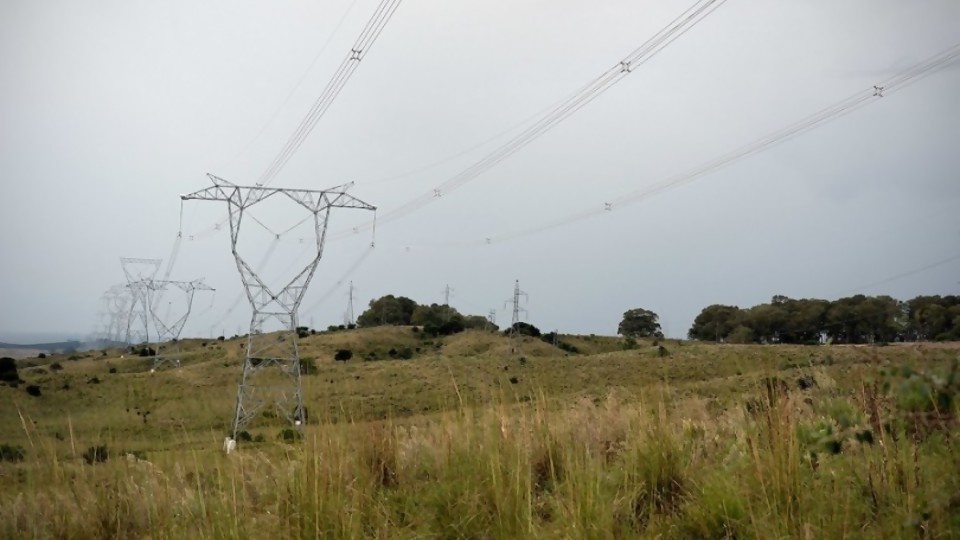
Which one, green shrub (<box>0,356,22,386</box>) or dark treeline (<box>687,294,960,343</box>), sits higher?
dark treeline (<box>687,294,960,343</box>)

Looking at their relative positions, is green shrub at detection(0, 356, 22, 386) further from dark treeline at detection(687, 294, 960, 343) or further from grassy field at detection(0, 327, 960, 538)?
dark treeline at detection(687, 294, 960, 343)

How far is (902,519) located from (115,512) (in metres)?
6.71

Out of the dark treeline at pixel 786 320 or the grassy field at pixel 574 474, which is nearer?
the grassy field at pixel 574 474

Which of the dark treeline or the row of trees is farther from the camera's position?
the row of trees

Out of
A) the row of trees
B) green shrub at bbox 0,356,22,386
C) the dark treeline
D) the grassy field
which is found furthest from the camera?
the row of trees

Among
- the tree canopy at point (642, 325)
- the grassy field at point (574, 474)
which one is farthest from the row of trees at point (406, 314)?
the grassy field at point (574, 474)

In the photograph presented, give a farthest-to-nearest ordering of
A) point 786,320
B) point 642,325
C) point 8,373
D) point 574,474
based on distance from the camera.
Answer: point 642,325 → point 786,320 → point 8,373 → point 574,474

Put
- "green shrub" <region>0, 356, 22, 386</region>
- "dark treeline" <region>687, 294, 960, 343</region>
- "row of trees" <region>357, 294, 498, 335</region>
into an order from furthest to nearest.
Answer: "row of trees" <region>357, 294, 498, 335</region>
"dark treeline" <region>687, 294, 960, 343</region>
"green shrub" <region>0, 356, 22, 386</region>

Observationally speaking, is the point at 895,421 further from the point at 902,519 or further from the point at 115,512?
the point at 115,512

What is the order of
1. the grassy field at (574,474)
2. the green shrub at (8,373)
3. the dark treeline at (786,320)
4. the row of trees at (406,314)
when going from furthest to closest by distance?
1. the row of trees at (406,314)
2. the dark treeline at (786,320)
3. the green shrub at (8,373)
4. the grassy field at (574,474)

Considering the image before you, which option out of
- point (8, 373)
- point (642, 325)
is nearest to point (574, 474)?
point (8, 373)

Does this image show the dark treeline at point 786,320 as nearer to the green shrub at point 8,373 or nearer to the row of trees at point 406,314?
the row of trees at point 406,314

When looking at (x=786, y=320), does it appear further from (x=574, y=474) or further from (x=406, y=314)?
(x=574, y=474)

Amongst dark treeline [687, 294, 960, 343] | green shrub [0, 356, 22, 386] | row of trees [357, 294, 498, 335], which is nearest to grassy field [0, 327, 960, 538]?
dark treeline [687, 294, 960, 343]
